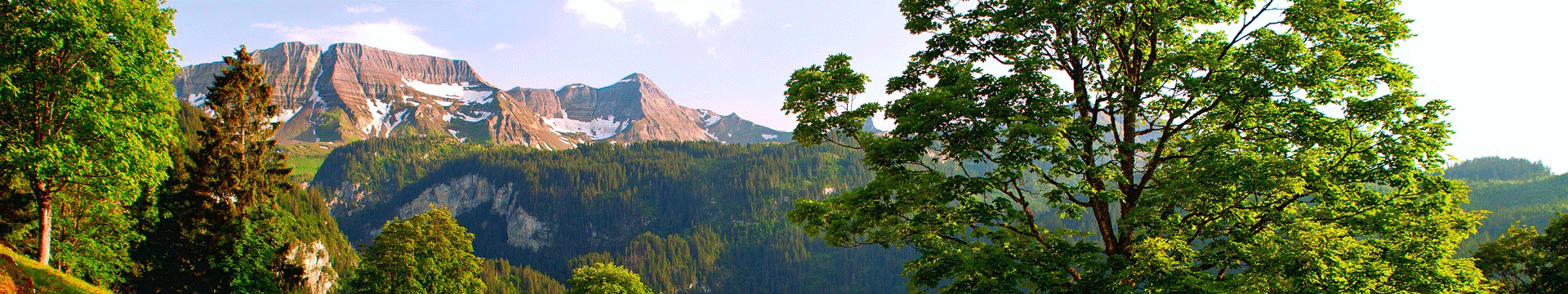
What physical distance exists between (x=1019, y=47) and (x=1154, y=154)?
311 cm

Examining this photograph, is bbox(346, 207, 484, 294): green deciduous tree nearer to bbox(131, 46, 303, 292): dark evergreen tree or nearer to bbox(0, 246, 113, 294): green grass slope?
bbox(131, 46, 303, 292): dark evergreen tree

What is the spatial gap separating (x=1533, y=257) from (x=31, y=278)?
155 ft

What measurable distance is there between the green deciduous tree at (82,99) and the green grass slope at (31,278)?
231cm

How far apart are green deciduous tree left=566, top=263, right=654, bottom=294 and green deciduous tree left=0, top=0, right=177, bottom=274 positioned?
29717mm

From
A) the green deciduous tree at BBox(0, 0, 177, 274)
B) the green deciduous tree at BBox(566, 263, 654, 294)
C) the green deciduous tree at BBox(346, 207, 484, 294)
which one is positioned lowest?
the green deciduous tree at BBox(566, 263, 654, 294)

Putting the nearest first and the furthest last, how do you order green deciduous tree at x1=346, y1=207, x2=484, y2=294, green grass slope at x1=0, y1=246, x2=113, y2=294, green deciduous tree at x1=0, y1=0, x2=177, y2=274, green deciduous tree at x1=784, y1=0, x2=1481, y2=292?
green deciduous tree at x1=784, y1=0, x2=1481, y2=292
green grass slope at x1=0, y1=246, x2=113, y2=294
green deciduous tree at x1=0, y1=0, x2=177, y2=274
green deciduous tree at x1=346, y1=207, x2=484, y2=294

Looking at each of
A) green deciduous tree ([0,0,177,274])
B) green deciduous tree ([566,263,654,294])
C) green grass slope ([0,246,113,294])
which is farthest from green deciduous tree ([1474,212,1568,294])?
green deciduous tree ([566,263,654,294])

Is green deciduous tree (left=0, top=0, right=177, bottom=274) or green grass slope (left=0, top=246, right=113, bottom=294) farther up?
green deciduous tree (left=0, top=0, right=177, bottom=274)

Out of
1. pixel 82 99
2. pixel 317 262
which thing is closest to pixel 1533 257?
pixel 82 99

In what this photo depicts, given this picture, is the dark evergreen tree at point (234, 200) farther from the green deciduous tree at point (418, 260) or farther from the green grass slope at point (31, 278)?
the green grass slope at point (31, 278)

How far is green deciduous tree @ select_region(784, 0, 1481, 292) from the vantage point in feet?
35.5

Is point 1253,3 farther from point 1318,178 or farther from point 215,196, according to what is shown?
point 215,196

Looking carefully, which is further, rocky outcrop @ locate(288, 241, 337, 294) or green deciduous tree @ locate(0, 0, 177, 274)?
rocky outcrop @ locate(288, 241, 337, 294)

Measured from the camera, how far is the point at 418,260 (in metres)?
35.6
